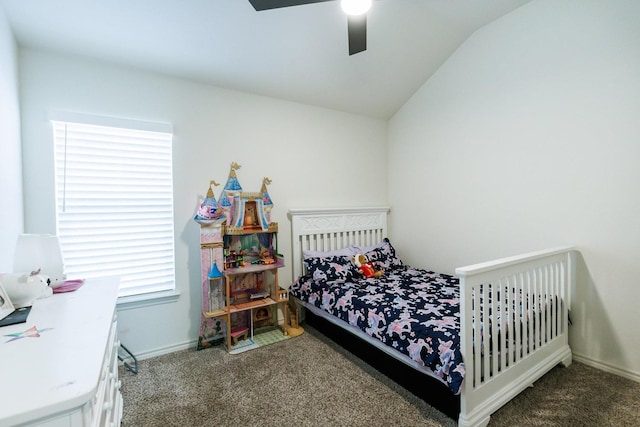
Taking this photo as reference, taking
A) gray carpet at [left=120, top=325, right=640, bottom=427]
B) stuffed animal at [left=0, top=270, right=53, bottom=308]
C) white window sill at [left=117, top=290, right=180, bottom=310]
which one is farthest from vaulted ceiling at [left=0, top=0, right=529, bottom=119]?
gray carpet at [left=120, top=325, right=640, bottom=427]

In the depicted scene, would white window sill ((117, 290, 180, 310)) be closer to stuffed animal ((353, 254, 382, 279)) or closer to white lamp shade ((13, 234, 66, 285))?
white lamp shade ((13, 234, 66, 285))

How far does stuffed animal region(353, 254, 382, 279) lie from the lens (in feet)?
9.90

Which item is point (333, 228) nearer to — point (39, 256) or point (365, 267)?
point (365, 267)

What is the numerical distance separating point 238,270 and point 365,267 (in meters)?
1.25

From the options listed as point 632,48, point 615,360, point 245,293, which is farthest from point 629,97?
point 245,293

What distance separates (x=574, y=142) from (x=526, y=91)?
59cm

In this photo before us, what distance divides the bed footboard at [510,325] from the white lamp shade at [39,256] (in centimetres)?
215

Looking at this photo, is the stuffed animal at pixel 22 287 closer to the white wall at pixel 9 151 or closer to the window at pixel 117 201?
the white wall at pixel 9 151

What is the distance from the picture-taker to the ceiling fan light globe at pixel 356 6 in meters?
1.56

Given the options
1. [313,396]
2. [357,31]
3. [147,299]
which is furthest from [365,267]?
[357,31]

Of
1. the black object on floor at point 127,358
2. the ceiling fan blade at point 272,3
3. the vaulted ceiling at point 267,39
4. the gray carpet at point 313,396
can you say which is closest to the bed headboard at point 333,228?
the gray carpet at point 313,396

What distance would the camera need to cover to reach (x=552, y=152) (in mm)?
2434

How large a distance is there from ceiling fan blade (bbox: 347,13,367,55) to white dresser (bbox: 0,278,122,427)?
1.89m

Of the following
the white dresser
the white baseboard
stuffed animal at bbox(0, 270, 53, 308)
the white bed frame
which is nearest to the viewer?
the white dresser
